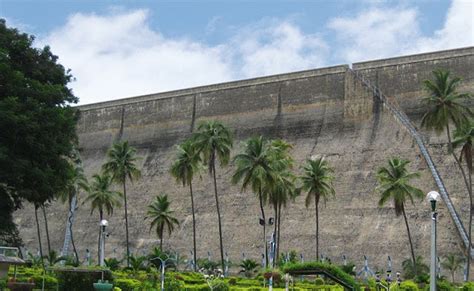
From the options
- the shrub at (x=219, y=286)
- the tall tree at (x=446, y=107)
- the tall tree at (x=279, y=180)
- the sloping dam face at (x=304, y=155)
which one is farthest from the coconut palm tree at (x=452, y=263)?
the shrub at (x=219, y=286)

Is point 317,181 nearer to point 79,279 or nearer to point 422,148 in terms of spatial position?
point 422,148

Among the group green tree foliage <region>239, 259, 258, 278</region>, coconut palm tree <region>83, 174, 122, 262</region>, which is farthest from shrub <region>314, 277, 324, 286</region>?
coconut palm tree <region>83, 174, 122, 262</region>

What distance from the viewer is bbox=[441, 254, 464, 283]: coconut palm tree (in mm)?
42562

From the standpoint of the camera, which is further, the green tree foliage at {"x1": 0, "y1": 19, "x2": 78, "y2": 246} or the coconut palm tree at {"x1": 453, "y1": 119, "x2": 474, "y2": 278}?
the coconut palm tree at {"x1": 453, "y1": 119, "x2": 474, "y2": 278}

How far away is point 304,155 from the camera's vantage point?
55812 millimetres

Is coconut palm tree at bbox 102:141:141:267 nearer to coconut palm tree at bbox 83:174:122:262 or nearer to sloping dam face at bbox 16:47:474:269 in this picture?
coconut palm tree at bbox 83:174:122:262

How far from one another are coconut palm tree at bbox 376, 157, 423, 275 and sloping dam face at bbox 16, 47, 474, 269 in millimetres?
2574

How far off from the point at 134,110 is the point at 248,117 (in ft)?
45.8

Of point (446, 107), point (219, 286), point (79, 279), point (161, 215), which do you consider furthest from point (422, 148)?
point (79, 279)

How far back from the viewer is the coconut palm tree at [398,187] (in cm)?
4344

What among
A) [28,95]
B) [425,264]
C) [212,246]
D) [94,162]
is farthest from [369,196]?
[94,162]

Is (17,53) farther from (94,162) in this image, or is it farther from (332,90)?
(94,162)

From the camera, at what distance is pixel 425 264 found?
144 feet

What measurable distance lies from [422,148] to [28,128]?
2796 cm
